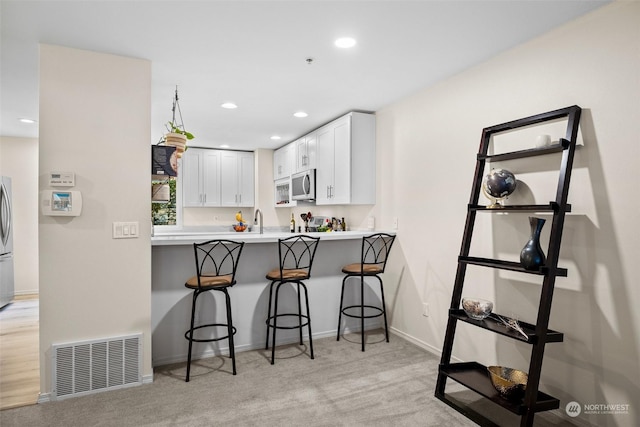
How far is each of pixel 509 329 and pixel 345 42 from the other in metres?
2.11

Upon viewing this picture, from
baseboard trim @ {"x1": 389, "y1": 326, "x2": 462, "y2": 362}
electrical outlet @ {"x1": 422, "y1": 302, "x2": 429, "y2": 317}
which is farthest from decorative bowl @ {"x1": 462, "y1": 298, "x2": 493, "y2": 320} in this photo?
electrical outlet @ {"x1": 422, "y1": 302, "x2": 429, "y2": 317}

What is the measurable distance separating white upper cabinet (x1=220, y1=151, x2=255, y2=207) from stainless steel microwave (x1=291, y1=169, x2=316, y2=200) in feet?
5.43

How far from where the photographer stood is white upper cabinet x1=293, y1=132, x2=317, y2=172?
500 cm

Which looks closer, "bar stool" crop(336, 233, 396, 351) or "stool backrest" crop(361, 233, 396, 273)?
"bar stool" crop(336, 233, 396, 351)

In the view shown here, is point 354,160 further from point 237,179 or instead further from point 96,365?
point 237,179

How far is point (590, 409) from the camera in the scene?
2.16 m

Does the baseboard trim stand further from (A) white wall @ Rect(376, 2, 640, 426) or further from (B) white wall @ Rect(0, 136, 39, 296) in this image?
(B) white wall @ Rect(0, 136, 39, 296)

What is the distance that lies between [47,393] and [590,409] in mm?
3405

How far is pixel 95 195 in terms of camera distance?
2.69 m

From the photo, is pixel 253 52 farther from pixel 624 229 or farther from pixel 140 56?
pixel 624 229

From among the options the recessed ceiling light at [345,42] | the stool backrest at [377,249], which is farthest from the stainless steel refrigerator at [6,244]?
the recessed ceiling light at [345,42]

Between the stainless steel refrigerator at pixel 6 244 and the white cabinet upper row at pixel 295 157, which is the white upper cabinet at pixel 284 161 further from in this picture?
the stainless steel refrigerator at pixel 6 244

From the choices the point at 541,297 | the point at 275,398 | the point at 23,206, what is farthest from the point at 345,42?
the point at 23,206

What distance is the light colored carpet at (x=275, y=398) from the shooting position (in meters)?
2.31
